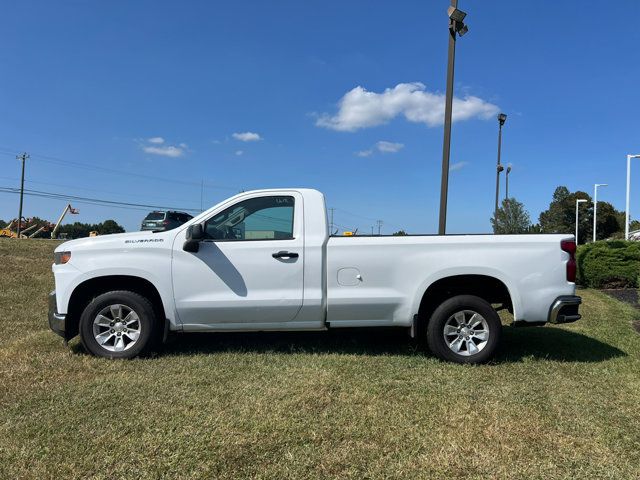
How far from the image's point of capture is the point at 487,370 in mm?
→ 5234

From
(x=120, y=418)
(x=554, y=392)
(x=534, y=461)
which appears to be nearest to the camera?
(x=534, y=461)

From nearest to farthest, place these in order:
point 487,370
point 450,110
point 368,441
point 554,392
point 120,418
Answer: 1. point 368,441
2. point 120,418
3. point 554,392
4. point 487,370
5. point 450,110

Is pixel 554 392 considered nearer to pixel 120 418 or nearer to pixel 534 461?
pixel 534 461

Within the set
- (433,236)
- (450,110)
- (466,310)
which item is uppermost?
(450,110)

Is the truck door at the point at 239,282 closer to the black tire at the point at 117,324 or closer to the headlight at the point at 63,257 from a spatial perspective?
the black tire at the point at 117,324

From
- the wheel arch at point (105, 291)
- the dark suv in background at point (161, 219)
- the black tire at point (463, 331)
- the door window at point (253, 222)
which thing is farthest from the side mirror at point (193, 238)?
the dark suv in background at point (161, 219)

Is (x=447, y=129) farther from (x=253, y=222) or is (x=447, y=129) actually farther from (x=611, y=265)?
(x=611, y=265)

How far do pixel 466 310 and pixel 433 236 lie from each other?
0.87m

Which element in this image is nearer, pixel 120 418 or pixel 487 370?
pixel 120 418

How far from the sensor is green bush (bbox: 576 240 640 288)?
13.5 meters

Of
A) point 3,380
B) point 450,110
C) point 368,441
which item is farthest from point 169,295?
point 450,110

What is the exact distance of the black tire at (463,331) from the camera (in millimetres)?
5418

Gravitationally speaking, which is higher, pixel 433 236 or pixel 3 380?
pixel 433 236

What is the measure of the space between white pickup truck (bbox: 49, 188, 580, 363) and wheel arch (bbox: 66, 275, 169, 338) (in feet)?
0.32
